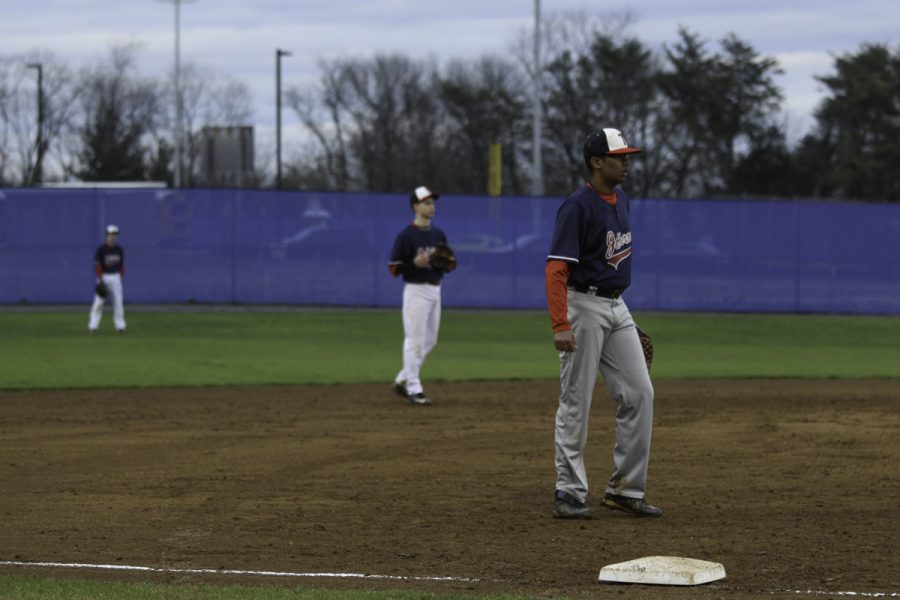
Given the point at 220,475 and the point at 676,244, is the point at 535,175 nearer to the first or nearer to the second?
the point at 676,244

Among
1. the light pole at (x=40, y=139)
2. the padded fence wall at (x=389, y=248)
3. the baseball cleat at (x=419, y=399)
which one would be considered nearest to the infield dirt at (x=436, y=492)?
the baseball cleat at (x=419, y=399)

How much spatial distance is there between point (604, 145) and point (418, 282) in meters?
6.10

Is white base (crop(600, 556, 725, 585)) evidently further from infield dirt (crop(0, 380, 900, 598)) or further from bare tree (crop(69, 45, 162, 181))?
bare tree (crop(69, 45, 162, 181))

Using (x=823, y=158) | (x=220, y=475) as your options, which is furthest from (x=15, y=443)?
(x=823, y=158)

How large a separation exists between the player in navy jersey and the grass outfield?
275 centimetres

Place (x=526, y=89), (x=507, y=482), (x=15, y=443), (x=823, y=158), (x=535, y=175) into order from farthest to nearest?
1. (x=823, y=158)
2. (x=526, y=89)
3. (x=535, y=175)
4. (x=15, y=443)
5. (x=507, y=482)

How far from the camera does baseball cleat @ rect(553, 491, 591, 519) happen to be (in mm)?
7754

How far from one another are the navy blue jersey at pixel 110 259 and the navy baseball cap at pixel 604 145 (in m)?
17.1

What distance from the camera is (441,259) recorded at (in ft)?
44.2

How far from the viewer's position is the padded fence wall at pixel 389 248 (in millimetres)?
29734

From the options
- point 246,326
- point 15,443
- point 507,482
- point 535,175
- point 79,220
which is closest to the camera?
point 507,482

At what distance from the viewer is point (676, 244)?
30828 mm

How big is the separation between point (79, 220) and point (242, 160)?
8.61m

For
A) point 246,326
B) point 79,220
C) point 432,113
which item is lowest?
point 246,326
